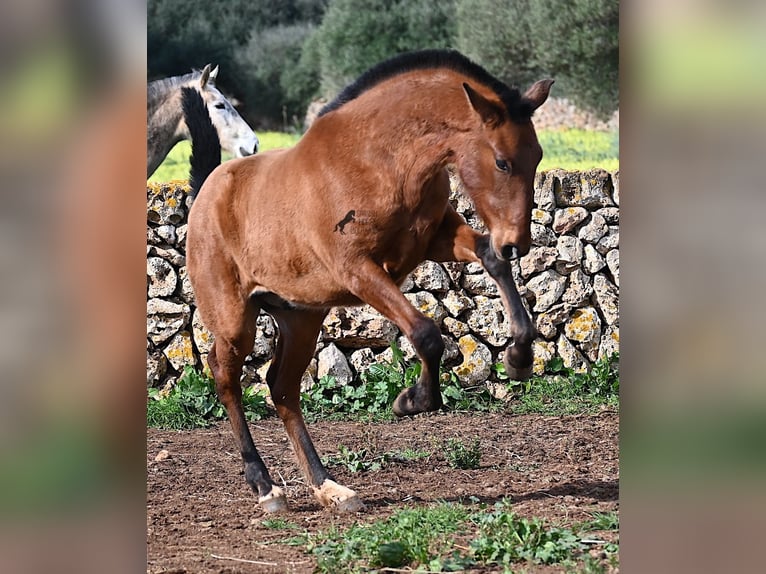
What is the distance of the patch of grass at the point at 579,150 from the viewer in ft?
26.0

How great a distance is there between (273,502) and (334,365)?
2593 millimetres

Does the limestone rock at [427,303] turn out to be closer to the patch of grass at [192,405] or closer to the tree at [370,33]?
the patch of grass at [192,405]

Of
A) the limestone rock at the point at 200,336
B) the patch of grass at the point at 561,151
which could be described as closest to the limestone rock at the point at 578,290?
the patch of grass at the point at 561,151

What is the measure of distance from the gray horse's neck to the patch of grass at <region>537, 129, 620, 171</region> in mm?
2980

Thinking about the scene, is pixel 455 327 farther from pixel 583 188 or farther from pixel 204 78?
pixel 204 78

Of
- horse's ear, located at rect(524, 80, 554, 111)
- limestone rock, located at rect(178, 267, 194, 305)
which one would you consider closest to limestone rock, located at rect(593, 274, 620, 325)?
limestone rock, located at rect(178, 267, 194, 305)

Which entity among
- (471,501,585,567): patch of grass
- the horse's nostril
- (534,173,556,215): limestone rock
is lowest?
(471,501,585,567): patch of grass

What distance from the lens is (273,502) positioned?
445 cm

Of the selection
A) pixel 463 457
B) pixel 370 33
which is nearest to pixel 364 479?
pixel 463 457

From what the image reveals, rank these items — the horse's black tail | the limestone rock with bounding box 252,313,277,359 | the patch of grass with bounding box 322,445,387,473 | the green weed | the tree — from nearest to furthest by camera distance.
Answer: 1. the green weed
2. the horse's black tail
3. the patch of grass with bounding box 322,445,387,473
4. the limestone rock with bounding box 252,313,277,359
5. the tree

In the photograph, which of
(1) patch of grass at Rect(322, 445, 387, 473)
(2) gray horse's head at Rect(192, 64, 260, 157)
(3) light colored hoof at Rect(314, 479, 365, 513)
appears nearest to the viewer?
(3) light colored hoof at Rect(314, 479, 365, 513)

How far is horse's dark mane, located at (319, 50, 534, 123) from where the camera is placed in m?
3.70

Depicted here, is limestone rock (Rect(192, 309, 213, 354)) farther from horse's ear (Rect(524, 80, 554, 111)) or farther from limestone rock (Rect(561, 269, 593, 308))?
horse's ear (Rect(524, 80, 554, 111))
